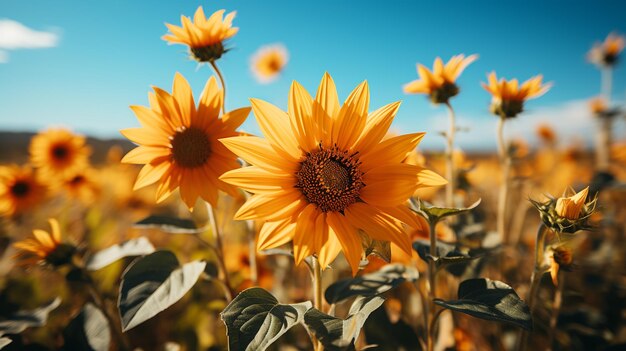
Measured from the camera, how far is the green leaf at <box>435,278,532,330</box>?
0.87 meters

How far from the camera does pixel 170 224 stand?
1342 millimetres

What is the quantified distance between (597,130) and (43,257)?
5449 millimetres

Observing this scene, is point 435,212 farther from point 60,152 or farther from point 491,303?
point 60,152

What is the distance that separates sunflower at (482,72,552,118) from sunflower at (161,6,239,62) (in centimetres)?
127

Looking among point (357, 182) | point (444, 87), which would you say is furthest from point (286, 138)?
point (444, 87)

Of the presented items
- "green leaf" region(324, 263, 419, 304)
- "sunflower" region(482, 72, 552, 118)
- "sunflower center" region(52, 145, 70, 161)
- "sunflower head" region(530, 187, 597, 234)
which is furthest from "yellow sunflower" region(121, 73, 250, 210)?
"sunflower center" region(52, 145, 70, 161)

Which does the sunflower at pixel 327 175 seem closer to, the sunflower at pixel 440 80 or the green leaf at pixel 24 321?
the sunflower at pixel 440 80

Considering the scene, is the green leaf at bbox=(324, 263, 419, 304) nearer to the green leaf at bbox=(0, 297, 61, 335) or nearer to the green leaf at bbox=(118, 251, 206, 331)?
the green leaf at bbox=(118, 251, 206, 331)

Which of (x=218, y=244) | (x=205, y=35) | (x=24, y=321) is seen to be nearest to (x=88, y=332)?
(x=24, y=321)

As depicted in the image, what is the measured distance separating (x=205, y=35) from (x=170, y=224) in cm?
75

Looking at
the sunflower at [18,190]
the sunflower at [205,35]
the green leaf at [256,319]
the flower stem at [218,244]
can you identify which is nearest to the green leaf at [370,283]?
the green leaf at [256,319]

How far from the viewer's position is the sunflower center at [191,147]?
128 centimetres

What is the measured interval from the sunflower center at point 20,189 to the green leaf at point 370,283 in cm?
367

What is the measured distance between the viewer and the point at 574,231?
101cm
